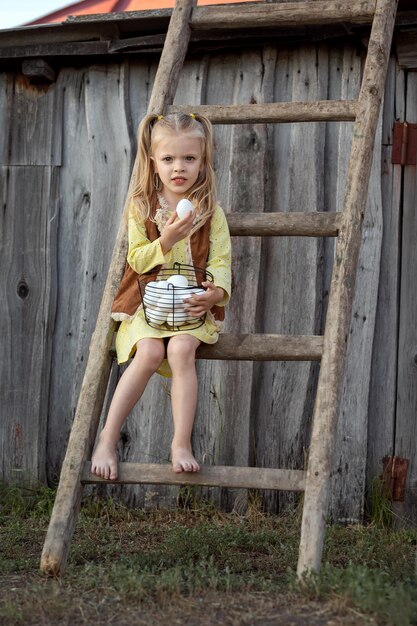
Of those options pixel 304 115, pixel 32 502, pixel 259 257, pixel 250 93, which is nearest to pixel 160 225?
pixel 304 115

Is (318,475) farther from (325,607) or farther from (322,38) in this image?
(322,38)

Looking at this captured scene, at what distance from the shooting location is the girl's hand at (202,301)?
128 inches

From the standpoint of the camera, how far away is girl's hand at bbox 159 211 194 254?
3.19 m

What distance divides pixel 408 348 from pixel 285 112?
4.51ft

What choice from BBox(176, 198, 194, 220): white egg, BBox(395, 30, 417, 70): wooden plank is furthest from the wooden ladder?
BBox(395, 30, 417, 70): wooden plank

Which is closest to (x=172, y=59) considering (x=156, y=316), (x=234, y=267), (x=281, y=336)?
(x=234, y=267)

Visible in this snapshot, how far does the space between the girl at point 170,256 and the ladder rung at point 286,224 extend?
7 centimetres

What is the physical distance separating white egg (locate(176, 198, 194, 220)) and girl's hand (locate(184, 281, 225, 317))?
10.0 inches

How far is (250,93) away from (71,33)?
3.03 feet

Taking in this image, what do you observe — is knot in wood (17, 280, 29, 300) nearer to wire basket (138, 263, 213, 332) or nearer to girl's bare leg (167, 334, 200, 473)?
wire basket (138, 263, 213, 332)

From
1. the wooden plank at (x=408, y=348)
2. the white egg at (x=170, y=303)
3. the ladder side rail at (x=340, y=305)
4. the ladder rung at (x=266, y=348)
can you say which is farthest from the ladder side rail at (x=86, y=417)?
the wooden plank at (x=408, y=348)

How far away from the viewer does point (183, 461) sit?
10.1 ft

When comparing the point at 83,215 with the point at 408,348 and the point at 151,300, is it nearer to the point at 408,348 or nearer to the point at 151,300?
the point at 151,300

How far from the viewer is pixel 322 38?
4316 mm
